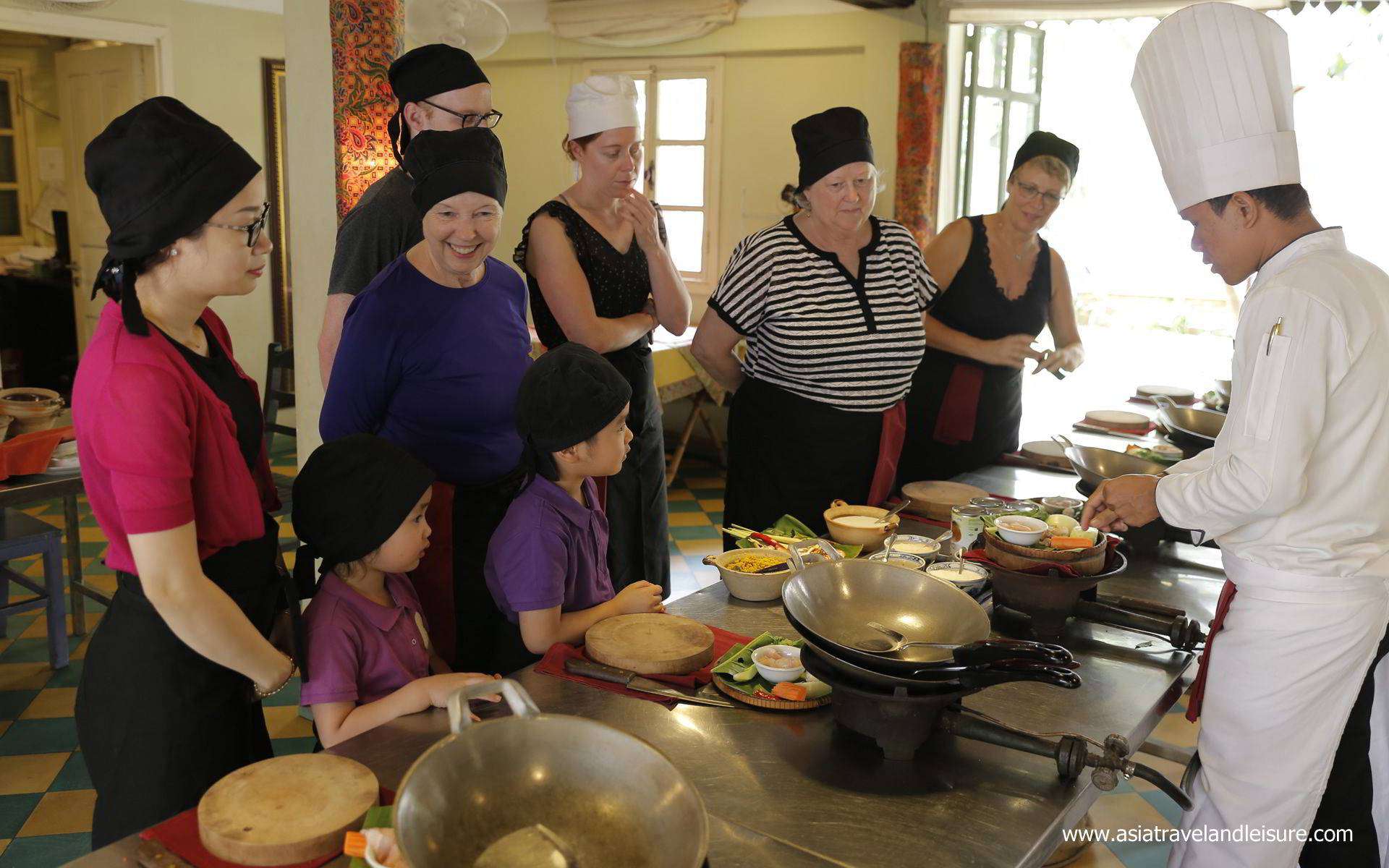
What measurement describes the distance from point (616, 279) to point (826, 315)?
1.81 feet

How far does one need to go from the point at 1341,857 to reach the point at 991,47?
503cm

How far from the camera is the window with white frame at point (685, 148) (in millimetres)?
6973

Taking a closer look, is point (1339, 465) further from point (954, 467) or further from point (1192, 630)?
point (954, 467)

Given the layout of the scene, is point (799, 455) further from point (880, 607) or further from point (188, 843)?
point (188, 843)

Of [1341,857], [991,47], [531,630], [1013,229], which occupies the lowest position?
[1341,857]

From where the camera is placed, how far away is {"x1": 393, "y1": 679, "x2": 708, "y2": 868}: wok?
1.09 metres

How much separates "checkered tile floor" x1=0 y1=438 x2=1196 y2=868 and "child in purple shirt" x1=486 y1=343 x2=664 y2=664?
1.24m

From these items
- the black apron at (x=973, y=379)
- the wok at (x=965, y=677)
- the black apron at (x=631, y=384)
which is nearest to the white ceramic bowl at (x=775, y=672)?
the wok at (x=965, y=677)

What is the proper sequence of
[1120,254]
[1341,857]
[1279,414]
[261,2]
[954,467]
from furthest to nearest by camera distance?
[1120,254]
[261,2]
[954,467]
[1341,857]
[1279,414]

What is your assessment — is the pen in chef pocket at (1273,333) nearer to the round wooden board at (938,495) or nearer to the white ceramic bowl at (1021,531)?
the white ceramic bowl at (1021,531)

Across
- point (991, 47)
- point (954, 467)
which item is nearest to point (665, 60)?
point (991, 47)

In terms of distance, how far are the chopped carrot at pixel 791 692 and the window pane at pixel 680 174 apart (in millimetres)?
5837

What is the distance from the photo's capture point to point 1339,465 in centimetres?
170

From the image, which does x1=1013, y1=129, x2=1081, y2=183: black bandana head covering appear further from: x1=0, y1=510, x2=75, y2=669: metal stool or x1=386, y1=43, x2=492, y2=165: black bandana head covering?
x1=0, y1=510, x2=75, y2=669: metal stool
